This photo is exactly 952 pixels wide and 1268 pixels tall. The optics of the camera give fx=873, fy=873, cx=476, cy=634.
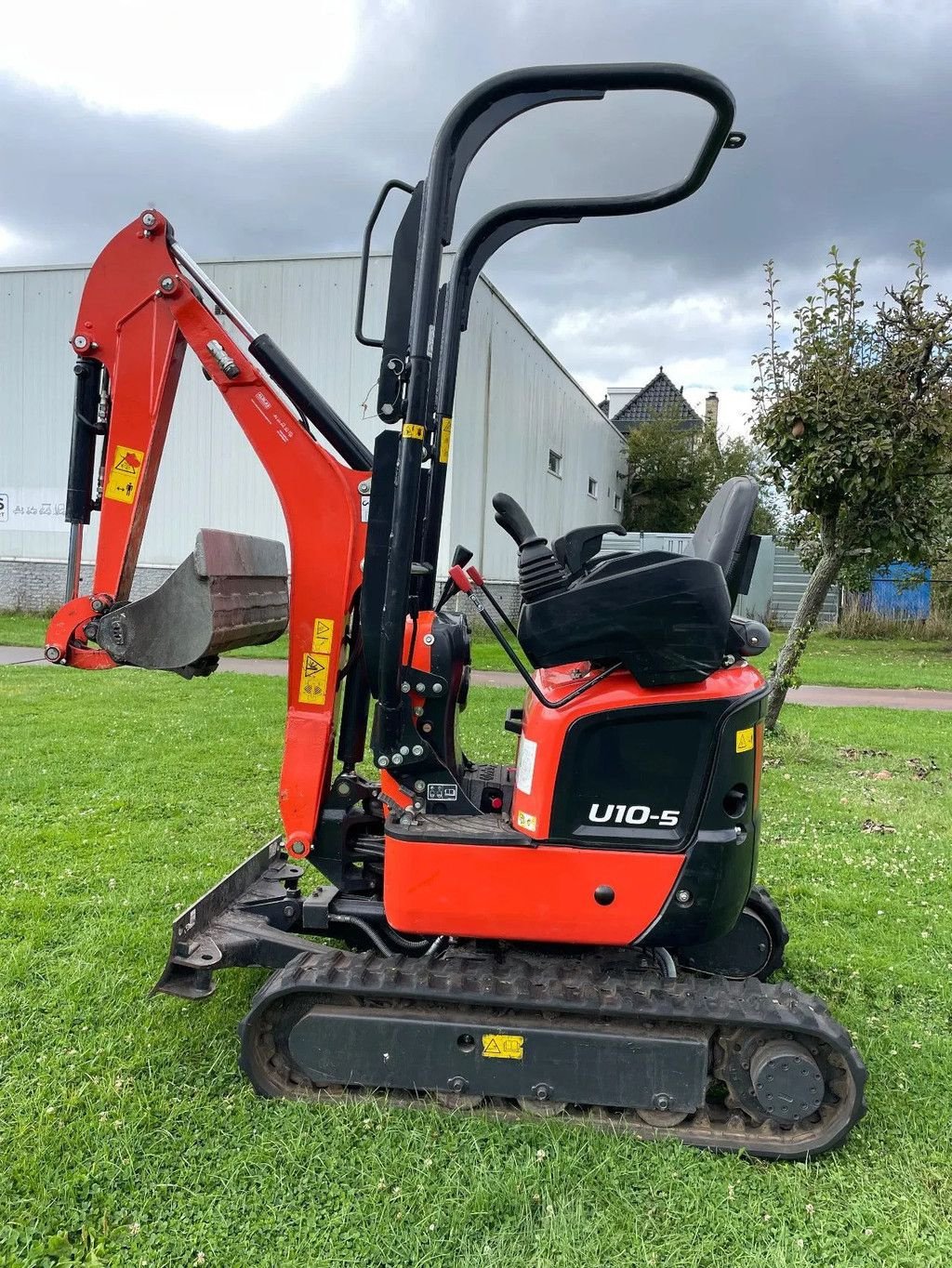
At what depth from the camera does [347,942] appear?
363 cm

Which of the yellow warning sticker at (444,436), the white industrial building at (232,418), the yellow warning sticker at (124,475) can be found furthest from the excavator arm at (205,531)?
the white industrial building at (232,418)

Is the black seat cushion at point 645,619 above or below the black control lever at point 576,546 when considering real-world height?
below

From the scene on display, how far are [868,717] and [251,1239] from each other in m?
9.47

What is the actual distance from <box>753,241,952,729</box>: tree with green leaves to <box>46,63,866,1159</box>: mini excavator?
4553 mm

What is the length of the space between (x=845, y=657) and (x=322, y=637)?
15.7 m

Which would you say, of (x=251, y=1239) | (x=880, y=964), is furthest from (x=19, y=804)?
(x=880, y=964)

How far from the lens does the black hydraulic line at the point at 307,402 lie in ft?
10.7

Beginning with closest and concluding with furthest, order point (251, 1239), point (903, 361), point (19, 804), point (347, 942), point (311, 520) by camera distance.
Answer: point (251, 1239) → point (311, 520) → point (347, 942) → point (19, 804) → point (903, 361)

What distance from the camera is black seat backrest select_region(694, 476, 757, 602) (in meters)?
3.24

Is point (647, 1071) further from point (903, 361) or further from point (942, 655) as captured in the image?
point (942, 655)

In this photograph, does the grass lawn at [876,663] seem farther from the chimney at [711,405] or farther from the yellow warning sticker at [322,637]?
the chimney at [711,405]

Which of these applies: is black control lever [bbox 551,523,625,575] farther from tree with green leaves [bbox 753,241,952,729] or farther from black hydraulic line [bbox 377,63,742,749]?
tree with green leaves [bbox 753,241,952,729]

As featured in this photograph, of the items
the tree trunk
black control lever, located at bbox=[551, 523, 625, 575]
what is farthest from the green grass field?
black control lever, located at bbox=[551, 523, 625, 575]

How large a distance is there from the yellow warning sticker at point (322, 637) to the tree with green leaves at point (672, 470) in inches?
1138
